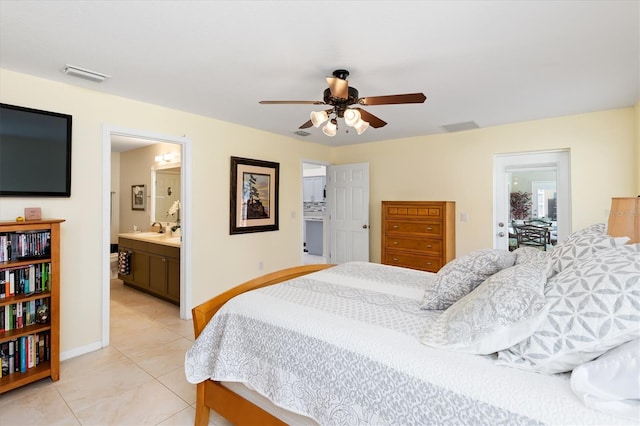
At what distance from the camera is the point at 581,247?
1460mm

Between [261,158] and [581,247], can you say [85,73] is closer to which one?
[261,158]

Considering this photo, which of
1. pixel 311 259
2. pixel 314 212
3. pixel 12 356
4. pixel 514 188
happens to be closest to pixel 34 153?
pixel 12 356

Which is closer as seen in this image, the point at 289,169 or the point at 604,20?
the point at 604,20

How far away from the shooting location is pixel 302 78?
257 centimetres

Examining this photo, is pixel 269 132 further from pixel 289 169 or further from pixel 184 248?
pixel 184 248

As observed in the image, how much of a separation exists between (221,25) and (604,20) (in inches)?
85.4

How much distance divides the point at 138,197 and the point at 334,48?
4.90 m

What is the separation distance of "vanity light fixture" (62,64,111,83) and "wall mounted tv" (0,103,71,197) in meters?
0.40

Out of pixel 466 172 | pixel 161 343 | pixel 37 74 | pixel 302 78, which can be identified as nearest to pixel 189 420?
pixel 161 343

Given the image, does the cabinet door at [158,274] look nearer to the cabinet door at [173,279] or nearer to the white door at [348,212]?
the cabinet door at [173,279]

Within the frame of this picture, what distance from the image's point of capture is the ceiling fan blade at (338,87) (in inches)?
82.6

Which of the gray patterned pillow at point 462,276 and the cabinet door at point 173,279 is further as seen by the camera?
the cabinet door at point 173,279

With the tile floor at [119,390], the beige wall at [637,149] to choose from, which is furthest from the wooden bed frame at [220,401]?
the beige wall at [637,149]

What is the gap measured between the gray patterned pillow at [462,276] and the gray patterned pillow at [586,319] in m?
0.52
